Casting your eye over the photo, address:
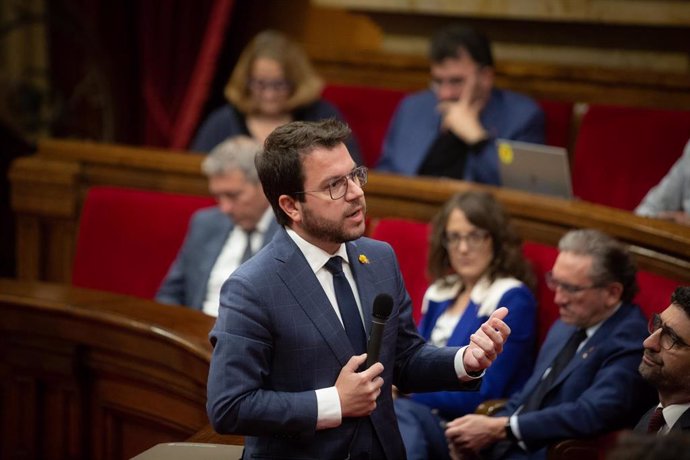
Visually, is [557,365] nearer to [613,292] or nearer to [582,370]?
[582,370]

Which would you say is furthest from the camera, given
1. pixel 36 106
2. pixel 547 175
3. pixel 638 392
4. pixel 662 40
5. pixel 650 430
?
pixel 36 106

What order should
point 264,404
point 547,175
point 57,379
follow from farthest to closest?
point 547,175
point 57,379
point 264,404

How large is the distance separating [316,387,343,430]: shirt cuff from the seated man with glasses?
204 centimetres

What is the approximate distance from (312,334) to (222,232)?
1648 mm

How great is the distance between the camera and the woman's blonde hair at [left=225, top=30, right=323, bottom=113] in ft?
13.5

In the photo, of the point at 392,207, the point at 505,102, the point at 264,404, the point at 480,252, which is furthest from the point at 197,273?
the point at 264,404

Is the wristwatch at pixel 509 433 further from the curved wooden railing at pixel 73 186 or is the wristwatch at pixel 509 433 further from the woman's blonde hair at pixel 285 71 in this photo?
the woman's blonde hair at pixel 285 71

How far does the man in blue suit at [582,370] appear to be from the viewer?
2629mm

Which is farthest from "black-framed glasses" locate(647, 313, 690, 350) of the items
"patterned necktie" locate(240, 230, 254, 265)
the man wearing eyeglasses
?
"patterned necktie" locate(240, 230, 254, 265)

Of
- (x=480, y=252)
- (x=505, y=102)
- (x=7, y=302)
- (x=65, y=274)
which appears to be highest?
(x=505, y=102)

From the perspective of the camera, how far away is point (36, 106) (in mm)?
5281

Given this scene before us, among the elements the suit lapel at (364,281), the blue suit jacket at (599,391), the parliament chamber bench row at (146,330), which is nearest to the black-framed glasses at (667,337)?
Result: the blue suit jacket at (599,391)

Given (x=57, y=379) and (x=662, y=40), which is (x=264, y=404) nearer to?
(x=57, y=379)

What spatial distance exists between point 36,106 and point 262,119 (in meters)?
1.60
